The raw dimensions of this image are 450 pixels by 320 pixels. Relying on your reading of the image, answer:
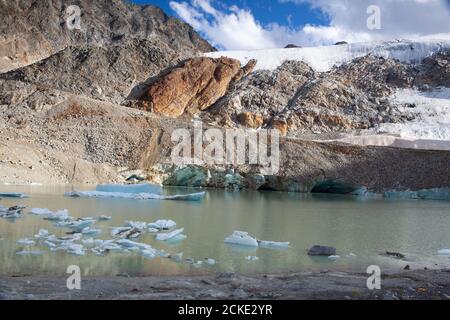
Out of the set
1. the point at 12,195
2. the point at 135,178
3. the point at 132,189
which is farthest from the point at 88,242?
the point at 135,178

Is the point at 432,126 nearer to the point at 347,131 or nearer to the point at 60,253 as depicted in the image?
the point at 347,131

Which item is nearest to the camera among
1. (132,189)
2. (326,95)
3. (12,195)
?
(12,195)

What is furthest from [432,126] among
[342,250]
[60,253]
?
[60,253]

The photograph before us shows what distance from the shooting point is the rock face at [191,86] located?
66.4 meters

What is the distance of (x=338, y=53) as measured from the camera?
84750 millimetres

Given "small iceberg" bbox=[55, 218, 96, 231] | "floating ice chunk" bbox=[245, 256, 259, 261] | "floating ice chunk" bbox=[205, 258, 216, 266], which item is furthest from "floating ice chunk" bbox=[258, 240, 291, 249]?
"small iceberg" bbox=[55, 218, 96, 231]

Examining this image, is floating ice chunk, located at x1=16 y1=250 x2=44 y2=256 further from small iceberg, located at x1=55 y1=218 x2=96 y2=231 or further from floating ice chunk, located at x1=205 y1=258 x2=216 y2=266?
small iceberg, located at x1=55 y1=218 x2=96 y2=231

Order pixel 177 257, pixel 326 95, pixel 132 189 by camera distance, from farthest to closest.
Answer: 1. pixel 326 95
2. pixel 132 189
3. pixel 177 257

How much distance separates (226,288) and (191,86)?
6432cm

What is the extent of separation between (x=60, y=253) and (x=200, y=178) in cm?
3088

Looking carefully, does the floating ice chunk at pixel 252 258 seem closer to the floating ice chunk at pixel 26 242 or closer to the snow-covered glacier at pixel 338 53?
the floating ice chunk at pixel 26 242

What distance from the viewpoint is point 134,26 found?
90938 mm

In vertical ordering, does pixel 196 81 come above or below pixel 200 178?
above

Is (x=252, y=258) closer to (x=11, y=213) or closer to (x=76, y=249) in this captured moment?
(x=76, y=249)
